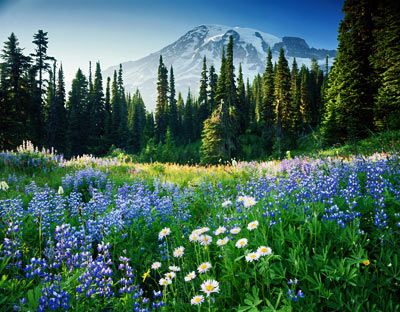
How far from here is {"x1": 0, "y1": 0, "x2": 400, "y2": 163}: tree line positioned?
26.2 metres

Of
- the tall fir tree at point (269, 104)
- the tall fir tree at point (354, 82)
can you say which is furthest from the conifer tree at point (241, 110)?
the tall fir tree at point (354, 82)

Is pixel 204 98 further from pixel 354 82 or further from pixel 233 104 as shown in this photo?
pixel 354 82

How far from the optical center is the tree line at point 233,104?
26.2 meters

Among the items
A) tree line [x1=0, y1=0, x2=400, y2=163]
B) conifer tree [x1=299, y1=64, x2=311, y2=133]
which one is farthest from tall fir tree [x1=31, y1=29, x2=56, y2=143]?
conifer tree [x1=299, y1=64, x2=311, y2=133]

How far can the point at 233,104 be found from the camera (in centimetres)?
4453

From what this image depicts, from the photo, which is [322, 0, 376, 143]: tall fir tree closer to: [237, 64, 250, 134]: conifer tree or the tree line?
the tree line

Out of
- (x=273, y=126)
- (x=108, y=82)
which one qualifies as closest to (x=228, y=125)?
(x=273, y=126)

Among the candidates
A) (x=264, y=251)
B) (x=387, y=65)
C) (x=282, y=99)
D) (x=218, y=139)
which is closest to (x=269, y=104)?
(x=282, y=99)

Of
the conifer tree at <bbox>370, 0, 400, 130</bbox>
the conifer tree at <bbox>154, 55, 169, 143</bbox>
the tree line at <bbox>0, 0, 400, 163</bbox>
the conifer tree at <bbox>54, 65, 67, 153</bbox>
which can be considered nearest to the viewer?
the conifer tree at <bbox>370, 0, 400, 130</bbox>

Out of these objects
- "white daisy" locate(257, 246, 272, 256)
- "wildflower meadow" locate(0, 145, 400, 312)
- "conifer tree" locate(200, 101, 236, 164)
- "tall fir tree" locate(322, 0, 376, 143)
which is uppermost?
"tall fir tree" locate(322, 0, 376, 143)

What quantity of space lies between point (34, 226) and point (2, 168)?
7666 mm

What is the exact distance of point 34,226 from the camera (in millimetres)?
4320

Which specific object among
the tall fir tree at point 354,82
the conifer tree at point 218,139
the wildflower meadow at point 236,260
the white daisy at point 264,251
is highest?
the tall fir tree at point 354,82

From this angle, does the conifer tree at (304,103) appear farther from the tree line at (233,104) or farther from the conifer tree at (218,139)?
the conifer tree at (218,139)
